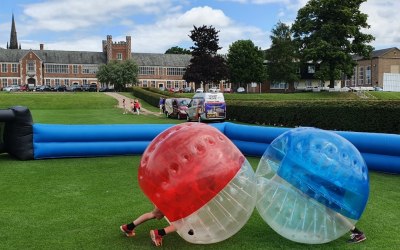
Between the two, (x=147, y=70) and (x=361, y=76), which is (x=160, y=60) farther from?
(x=361, y=76)

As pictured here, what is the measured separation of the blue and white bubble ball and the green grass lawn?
333 mm

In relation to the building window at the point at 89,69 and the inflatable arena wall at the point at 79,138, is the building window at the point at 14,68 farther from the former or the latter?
the inflatable arena wall at the point at 79,138

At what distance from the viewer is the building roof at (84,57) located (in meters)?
95.7

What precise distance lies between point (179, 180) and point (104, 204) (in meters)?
2.92

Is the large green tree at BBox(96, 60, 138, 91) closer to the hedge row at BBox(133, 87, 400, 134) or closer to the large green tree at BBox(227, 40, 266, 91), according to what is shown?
the large green tree at BBox(227, 40, 266, 91)

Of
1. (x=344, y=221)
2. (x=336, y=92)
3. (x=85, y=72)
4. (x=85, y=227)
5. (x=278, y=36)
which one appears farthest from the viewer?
(x=85, y=72)

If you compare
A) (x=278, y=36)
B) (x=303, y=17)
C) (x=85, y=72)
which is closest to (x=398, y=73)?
(x=278, y=36)

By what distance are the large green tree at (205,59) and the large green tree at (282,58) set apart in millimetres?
9198

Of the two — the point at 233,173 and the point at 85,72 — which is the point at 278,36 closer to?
the point at 85,72

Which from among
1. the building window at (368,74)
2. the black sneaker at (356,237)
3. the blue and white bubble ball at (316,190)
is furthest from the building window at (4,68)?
the black sneaker at (356,237)

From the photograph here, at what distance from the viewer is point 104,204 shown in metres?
7.06

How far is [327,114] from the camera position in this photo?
1945cm

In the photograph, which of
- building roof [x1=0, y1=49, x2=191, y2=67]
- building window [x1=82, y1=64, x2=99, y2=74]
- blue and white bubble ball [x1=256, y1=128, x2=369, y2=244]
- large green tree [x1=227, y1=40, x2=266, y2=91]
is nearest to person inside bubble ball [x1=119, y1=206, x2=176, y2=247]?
blue and white bubble ball [x1=256, y1=128, x2=369, y2=244]

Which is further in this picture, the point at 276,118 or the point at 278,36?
the point at 278,36
